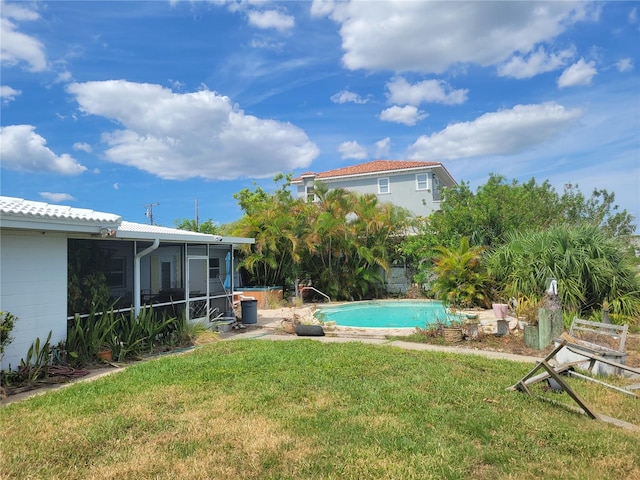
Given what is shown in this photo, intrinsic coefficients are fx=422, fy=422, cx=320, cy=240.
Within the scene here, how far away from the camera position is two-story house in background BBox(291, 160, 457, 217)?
98.2 ft

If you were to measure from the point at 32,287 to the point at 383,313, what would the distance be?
13.0 metres

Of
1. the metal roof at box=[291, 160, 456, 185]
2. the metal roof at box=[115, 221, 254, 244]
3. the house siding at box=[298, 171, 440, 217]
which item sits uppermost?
the metal roof at box=[291, 160, 456, 185]

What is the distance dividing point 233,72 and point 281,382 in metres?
10.6

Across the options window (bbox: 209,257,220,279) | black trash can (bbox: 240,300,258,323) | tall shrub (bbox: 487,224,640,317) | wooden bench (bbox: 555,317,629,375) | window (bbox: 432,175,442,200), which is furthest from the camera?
window (bbox: 432,175,442,200)

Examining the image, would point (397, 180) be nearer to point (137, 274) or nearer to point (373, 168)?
point (373, 168)

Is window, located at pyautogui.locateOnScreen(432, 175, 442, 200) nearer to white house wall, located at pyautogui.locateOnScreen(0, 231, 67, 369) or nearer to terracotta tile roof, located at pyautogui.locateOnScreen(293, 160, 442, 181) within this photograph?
terracotta tile roof, located at pyautogui.locateOnScreen(293, 160, 442, 181)

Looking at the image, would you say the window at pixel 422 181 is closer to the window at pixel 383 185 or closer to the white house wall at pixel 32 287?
the window at pixel 383 185

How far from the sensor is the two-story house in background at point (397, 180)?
98.2 ft

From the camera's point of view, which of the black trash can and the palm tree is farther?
the palm tree

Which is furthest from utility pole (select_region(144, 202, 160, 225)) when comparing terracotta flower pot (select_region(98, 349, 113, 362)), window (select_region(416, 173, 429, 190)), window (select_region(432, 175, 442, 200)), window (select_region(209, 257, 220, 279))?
terracotta flower pot (select_region(98, 349, 113, 362))

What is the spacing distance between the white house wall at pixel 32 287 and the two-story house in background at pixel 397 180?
851 inches

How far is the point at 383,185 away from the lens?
3145cm

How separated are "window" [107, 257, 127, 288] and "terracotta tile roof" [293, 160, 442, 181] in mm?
23637

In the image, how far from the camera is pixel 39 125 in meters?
12.7
